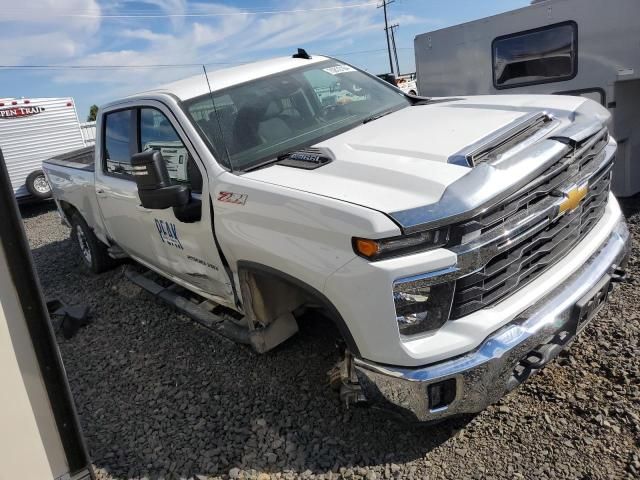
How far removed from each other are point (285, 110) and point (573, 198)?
6.14ft

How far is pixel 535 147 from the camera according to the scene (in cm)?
242

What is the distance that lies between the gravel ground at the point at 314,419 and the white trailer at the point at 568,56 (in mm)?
1936

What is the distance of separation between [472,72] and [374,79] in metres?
2.93

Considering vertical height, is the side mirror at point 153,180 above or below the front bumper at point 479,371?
above

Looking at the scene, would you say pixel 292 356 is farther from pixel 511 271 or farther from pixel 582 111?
pixel 582 111

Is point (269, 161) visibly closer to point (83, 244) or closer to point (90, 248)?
point (90, 248)

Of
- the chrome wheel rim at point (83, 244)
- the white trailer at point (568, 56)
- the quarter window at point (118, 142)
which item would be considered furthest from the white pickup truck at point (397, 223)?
the chrome wheel rim at point (83, 244)

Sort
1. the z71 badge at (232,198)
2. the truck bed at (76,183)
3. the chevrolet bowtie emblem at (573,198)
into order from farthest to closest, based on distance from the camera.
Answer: the truck bed at (76,183) → the z71 badge at (232,198) → the chevrolet bowtie emblem at (573,198)

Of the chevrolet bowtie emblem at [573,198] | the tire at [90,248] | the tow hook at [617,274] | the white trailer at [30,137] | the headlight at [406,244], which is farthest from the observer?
the white trailer at [30,137]

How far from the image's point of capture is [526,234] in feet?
7.54

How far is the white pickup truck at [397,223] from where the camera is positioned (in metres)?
2.15

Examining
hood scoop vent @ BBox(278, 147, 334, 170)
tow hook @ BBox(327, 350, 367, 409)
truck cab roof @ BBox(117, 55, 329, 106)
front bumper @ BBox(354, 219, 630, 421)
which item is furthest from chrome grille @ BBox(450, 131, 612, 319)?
truck cab roof @ BBox(117, 55, 329, 106)

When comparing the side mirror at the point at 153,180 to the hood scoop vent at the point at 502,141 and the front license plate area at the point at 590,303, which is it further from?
the front license plate area at the point at 590,303

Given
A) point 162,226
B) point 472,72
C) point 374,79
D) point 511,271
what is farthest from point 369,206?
point 472,72
